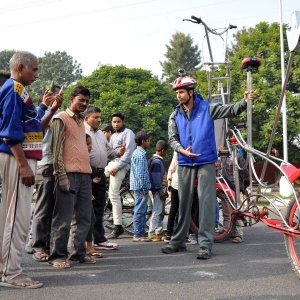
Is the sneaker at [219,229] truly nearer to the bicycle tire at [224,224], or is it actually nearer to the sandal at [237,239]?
the bicycle tire at [224,224]

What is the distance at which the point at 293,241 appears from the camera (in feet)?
15.3

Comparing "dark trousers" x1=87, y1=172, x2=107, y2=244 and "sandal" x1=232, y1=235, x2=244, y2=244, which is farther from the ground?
"dark trousers" x1=87, y1=172, x2=107, y2=244

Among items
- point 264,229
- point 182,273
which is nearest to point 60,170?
point 182,273

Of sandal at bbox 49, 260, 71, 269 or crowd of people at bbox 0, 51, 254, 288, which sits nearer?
crowd of people at bbox 0, 51, 254, 288

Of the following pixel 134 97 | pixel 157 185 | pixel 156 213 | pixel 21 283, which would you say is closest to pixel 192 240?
pixel 156 213

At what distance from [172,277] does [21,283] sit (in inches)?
54.6

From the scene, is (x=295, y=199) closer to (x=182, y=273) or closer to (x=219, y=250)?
(x=182, y=273)

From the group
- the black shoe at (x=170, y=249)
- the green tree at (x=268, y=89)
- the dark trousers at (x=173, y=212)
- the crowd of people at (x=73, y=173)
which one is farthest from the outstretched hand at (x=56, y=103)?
the green tree at (x=268, y=89)

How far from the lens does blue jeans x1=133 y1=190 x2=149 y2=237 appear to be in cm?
707

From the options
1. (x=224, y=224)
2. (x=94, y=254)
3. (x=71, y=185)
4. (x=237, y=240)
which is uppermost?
(x=71, y=185)

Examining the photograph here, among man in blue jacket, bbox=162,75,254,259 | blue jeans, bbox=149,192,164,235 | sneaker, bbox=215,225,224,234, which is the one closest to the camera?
man in blue jacket, bbox=162,75,254,259

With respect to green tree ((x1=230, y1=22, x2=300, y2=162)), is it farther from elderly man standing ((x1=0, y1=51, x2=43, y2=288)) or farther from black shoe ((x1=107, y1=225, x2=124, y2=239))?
elderly man standing ((x1=0, y1=51, x2=43, y2=288))

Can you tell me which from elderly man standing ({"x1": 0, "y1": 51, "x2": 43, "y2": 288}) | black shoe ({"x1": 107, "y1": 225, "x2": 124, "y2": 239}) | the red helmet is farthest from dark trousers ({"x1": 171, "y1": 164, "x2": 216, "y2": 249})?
elderly man standing ({"x1": 0, "y1": 51, "x2": 43, "y2": 288})

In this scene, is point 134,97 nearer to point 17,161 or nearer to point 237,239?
point 237,239
